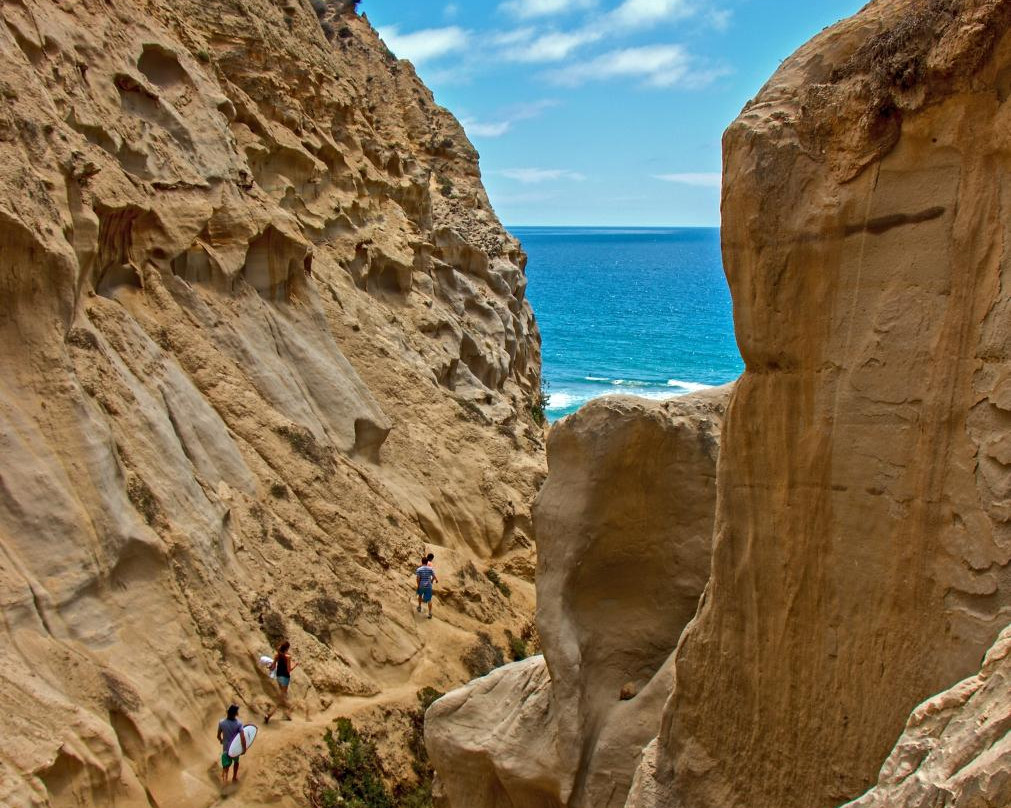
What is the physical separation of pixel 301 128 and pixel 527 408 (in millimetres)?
12199

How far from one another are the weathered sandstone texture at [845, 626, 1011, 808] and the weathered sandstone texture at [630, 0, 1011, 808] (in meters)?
1.20

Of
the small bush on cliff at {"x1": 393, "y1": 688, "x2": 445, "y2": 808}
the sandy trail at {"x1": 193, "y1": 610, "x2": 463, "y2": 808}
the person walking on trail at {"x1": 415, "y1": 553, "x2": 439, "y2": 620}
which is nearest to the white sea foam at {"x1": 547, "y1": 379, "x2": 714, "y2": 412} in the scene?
the person walking on trail at {"x1": 415, "y1": 553, "x2": 439, "y2": 620}

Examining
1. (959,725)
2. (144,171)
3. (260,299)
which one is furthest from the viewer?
(260,299)

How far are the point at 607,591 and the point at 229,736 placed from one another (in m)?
4.97

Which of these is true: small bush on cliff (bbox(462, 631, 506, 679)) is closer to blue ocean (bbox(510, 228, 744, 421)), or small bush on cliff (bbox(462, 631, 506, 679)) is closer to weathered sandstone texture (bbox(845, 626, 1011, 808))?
weathered sandstone texture (bbox(845, 626, 1011, 808))

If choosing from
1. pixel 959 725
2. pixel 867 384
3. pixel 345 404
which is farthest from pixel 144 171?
pixel 959 725

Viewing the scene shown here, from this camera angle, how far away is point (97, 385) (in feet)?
44.6

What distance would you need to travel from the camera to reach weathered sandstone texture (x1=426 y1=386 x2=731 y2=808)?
9906 millimetres

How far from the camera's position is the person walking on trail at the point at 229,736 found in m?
12.0

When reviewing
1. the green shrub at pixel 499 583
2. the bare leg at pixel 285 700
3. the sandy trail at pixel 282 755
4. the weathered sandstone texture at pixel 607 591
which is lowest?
the green shrub at pixel 499 583

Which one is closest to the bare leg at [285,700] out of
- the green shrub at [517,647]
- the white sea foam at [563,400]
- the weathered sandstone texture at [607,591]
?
the weathered sandstone texture at [607,591]

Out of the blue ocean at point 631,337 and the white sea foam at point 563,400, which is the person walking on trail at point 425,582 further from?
the white sea foam at point 563,400

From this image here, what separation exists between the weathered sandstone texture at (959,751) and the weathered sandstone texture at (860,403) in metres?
1.20

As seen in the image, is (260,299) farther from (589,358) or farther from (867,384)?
(589,358)
